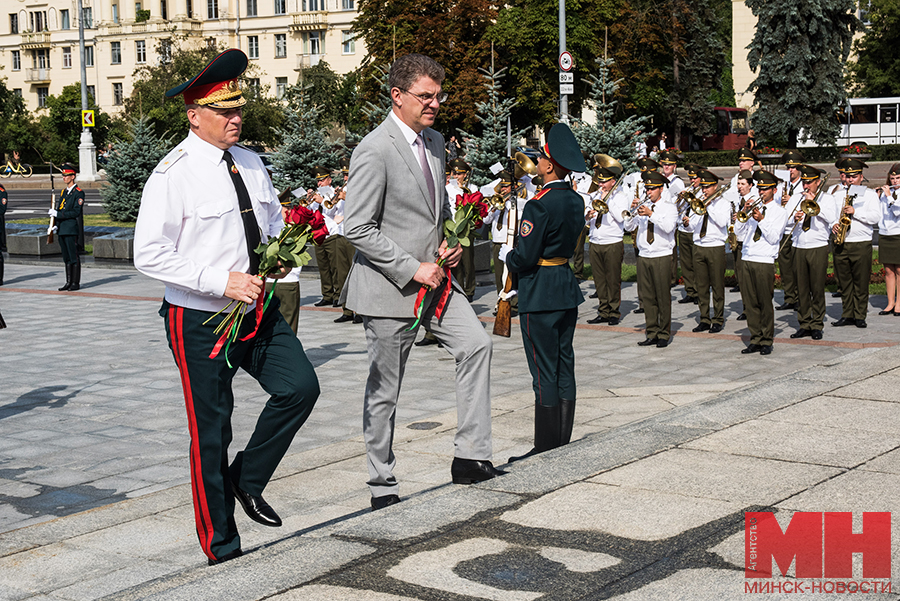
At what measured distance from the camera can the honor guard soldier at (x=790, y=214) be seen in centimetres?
1297

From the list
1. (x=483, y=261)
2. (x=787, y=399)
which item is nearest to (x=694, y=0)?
(x=483, y=261)

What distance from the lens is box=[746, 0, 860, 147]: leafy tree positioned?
4828 cm

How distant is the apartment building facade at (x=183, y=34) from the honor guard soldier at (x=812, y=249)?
2817 inches

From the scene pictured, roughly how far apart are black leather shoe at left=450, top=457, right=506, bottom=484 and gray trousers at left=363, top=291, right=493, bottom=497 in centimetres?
3

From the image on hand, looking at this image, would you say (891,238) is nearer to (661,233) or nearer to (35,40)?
(661,233)

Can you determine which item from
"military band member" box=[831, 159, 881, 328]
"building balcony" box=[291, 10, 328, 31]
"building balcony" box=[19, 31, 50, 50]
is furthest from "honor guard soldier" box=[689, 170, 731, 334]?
"building balcony" box=[19, 31, 50, 50]

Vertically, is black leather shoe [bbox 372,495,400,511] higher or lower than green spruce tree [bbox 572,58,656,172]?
lower

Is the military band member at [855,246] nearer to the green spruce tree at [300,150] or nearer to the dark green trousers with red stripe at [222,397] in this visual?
the dark green trousers with red stripe at [222,397]

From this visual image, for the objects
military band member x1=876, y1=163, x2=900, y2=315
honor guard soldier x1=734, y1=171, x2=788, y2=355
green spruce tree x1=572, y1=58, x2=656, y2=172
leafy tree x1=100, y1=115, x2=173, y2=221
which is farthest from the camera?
leafy tree x1=100, y1=115, x2=173, y2=221

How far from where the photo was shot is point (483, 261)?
58.1 feet

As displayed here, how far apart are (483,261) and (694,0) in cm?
4182

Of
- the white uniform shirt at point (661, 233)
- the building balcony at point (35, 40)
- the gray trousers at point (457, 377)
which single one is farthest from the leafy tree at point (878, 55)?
the building balcony at point (35, 40)

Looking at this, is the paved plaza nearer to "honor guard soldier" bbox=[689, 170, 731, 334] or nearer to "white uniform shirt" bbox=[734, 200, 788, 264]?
"white uniform shirt" bbox=[734, 200, 788, 264]

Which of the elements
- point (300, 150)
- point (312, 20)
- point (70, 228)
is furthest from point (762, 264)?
point (312, 20)
